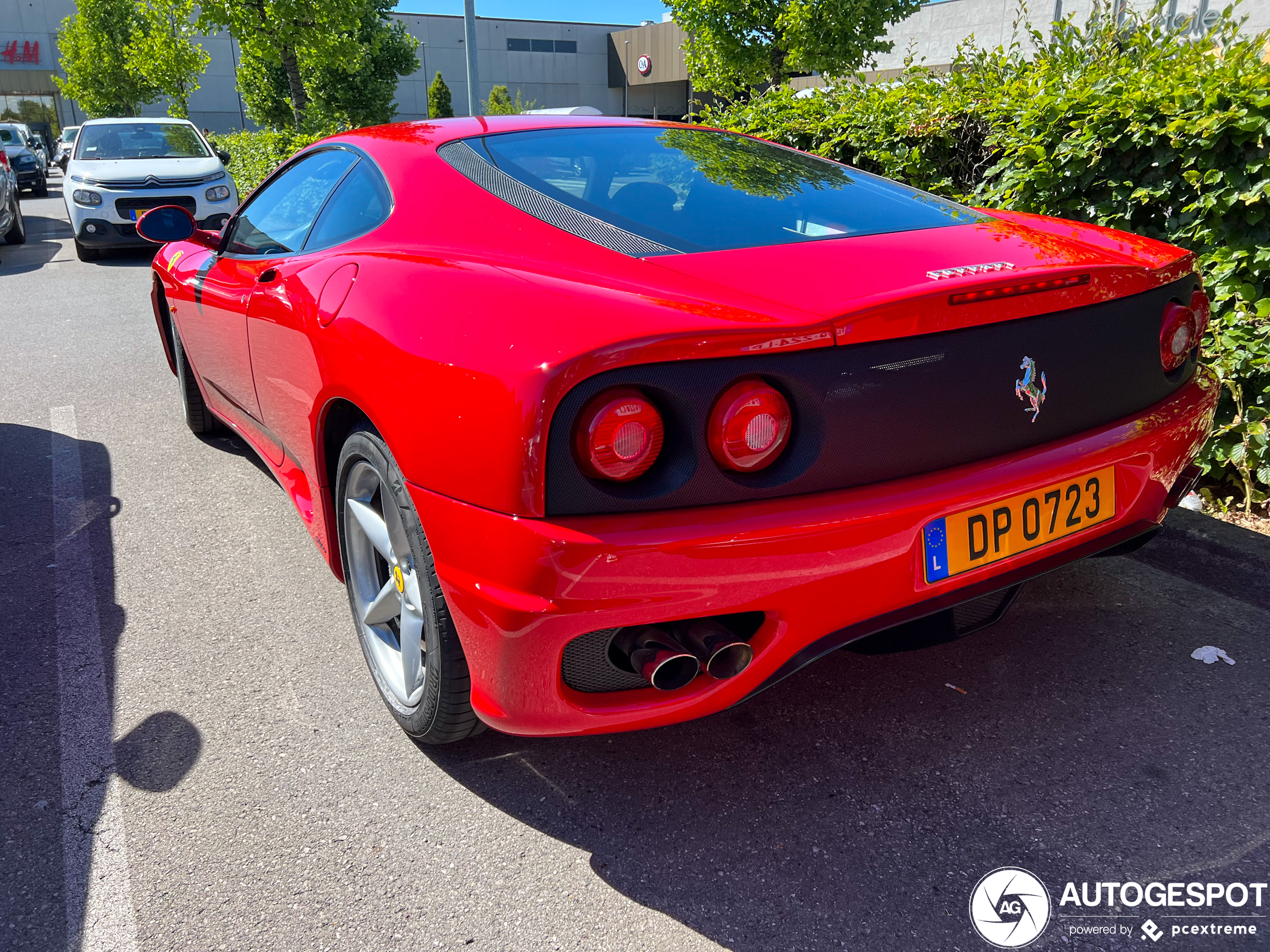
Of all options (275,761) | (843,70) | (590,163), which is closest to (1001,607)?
(590,163)

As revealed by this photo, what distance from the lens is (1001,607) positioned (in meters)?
2.05

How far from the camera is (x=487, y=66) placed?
4581 cm

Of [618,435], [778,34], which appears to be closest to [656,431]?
[618,435]

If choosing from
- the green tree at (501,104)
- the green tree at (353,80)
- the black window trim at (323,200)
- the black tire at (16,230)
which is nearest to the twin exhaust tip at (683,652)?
the black window trim at (323,200)

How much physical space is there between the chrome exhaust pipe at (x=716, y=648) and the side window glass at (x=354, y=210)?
1351mm

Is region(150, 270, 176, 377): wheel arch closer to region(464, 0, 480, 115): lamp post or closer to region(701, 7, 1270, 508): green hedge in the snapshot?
region(701, 7, 1270, 508): green hedge

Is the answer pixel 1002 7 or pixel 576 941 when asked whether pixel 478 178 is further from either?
pixel 1002 7

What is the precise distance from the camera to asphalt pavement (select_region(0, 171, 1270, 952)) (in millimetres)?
1721

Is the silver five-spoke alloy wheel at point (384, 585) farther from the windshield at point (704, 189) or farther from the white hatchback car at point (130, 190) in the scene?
the white hatchback car at point (130, 190)

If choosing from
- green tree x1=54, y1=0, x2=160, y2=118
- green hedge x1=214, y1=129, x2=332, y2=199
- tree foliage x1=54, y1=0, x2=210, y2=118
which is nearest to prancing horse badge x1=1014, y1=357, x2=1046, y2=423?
green hedge x1=214, y1=129, x2=332, y2=199

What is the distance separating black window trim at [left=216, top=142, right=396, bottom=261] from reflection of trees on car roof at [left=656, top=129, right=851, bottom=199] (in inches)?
31.4

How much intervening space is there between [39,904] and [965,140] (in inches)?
174

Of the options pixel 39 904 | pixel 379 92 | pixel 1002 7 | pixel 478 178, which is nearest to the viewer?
pixel 39 904

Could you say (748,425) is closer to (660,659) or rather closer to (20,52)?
(660,659)
